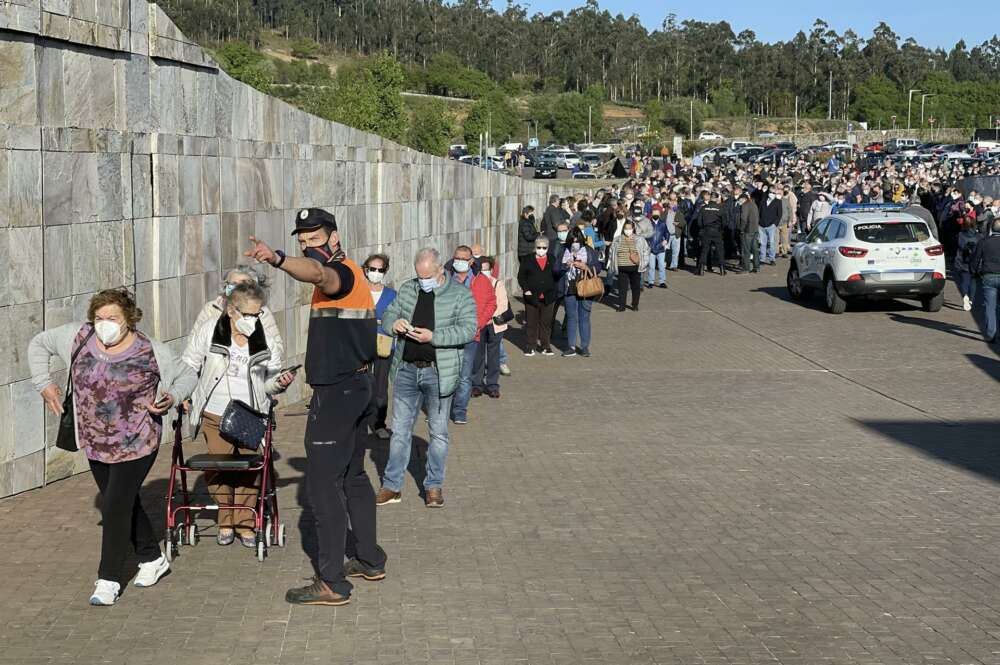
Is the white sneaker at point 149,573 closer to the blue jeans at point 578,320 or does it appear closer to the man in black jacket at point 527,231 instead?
the blue jeans at point 578,320

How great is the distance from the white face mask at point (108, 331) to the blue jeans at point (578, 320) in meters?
11.2

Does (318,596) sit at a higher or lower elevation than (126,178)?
lower

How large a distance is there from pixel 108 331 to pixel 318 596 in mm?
1645

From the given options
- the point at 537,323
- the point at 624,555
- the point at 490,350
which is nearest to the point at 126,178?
the point at 624,555

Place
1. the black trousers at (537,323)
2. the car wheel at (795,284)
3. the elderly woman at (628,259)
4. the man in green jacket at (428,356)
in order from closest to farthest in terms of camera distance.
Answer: the man in green jacket at (428,356) → the black trousers at (537,323) → the elderly woman at (628,259) → the car wheel at (795,284)

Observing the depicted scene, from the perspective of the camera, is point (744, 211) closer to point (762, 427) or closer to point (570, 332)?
point (570, 332)

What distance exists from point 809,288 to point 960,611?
17650 mm

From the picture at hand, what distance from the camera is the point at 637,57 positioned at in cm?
17362

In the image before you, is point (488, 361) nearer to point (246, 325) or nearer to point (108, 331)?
point (246, 325)

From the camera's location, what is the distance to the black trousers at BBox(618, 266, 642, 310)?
22.7 meters

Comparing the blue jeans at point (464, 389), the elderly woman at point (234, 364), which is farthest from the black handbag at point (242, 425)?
the blue jeans at point (464, 389)

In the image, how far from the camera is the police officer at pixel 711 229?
30359 millimetres

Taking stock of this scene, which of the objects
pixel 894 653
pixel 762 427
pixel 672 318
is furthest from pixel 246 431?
pixel 672 318

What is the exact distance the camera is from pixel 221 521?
820cm
